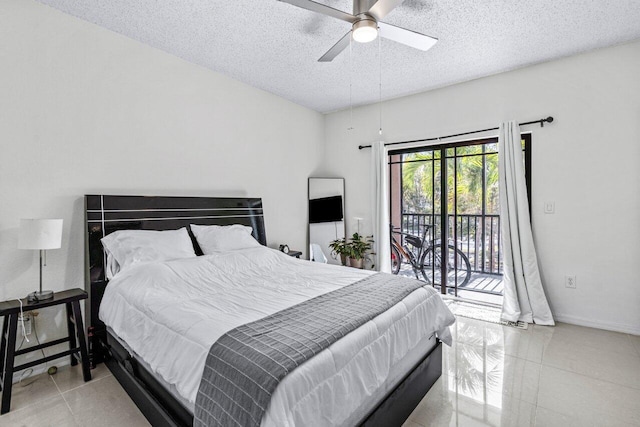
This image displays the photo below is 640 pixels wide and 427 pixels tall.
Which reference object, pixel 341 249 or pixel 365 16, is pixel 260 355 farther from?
pixel 341 249

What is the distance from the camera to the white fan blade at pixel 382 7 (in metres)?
1.76

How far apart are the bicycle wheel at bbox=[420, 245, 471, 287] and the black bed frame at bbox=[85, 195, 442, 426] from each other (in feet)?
6.85

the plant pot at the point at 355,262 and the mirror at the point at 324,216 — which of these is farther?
the mirror at the point at 324,216

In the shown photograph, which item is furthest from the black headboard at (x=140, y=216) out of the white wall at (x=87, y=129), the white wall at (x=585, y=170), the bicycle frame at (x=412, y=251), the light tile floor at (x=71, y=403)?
the white wall at (x=585, y=170)

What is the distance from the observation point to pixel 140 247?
2533mm

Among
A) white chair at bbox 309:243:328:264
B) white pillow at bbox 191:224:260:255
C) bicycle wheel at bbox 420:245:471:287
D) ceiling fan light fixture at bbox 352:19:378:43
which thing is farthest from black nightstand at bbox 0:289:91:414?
bicycle wheel at bbox 420:245:471:287

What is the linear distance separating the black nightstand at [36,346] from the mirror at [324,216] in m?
2.91

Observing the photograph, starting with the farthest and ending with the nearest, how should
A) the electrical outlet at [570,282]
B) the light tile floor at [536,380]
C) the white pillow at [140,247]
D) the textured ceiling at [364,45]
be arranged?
1. the electrical outlet at [570,282]
2. the white pillow at [140,247]
3. the textured ceiling at [364,45]
4. the light tile floor at [536,380]

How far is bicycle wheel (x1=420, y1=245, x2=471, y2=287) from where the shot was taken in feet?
13.4

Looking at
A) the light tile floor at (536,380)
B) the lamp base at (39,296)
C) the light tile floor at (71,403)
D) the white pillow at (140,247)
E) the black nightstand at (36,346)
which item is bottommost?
the light tile floor at (536,380)

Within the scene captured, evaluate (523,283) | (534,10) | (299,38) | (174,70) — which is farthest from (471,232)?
(174,70)

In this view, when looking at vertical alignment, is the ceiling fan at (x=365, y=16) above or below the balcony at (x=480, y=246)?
above

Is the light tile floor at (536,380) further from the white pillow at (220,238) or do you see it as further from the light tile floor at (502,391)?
the white pillow at (220,238)

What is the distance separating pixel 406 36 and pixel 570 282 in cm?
296
